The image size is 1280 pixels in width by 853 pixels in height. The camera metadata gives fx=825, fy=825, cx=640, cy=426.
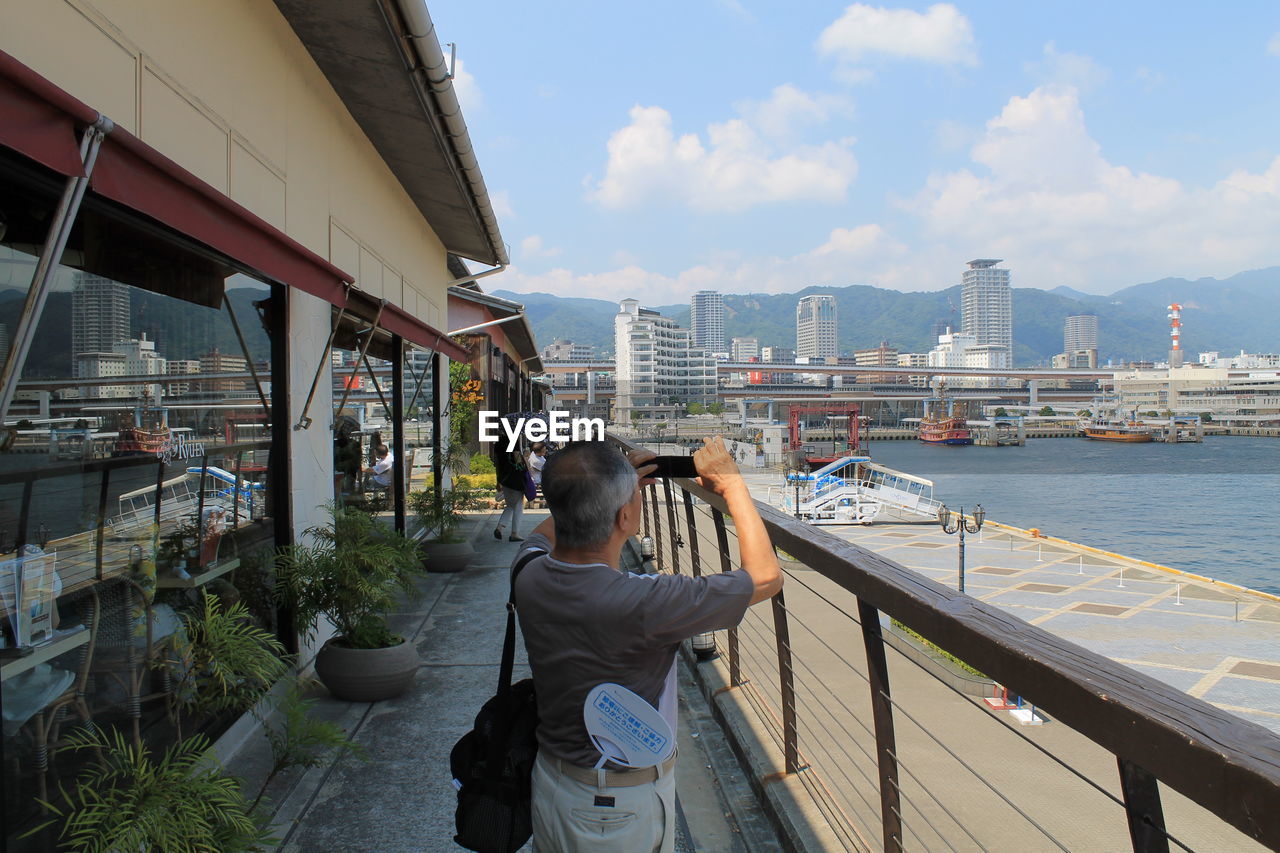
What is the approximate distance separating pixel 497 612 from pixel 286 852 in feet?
9.35

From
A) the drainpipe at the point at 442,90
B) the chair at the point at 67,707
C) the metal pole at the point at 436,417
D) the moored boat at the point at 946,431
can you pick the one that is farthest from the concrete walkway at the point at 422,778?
the moored boat at the point at 946,431

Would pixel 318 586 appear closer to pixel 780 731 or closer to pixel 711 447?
pixel 780 731

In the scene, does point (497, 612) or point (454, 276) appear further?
point (454, 276)

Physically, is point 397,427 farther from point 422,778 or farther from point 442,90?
point 422,778

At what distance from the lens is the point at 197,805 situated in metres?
1.77

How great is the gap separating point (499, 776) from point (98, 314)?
1.91 meters

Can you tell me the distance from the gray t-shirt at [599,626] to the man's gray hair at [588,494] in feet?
0.20

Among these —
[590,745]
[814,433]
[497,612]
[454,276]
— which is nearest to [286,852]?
[590,745]

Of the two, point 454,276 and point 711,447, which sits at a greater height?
point 454,276

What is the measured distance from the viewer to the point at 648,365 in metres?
69.7

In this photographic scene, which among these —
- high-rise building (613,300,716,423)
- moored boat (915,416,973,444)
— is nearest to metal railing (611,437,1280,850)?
high-rise building (613,300,716,423)

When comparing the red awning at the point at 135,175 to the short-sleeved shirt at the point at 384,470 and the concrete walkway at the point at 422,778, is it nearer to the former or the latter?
the concrete walkway at the point at 422,778

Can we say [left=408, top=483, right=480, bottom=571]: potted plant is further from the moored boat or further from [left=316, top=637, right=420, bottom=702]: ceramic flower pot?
the moored boat

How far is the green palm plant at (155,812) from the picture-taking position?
1651mm
